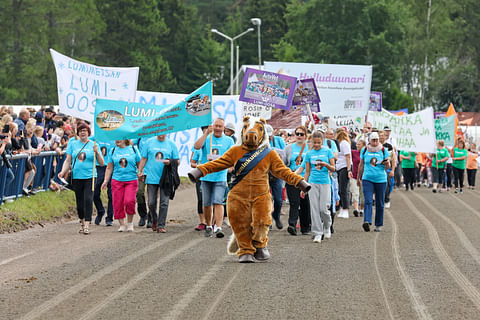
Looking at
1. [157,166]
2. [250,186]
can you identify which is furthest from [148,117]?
[250,186]

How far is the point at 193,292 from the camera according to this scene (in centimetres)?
913

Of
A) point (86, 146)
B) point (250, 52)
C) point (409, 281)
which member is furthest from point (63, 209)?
point (250, 52)

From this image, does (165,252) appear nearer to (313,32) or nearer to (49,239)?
(49,239)

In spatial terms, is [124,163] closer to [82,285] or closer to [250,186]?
[250,186]

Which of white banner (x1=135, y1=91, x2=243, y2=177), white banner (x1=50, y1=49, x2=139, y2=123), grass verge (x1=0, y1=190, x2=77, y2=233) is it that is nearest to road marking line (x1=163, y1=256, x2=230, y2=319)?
grass verge (x1=0, y1=190, x2=77, y2=233)

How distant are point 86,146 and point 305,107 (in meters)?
7.83

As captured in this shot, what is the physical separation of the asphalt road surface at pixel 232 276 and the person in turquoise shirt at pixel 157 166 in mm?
461

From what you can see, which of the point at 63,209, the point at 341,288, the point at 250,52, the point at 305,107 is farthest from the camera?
the point at 250,52

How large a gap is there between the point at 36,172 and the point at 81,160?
394 centimetres

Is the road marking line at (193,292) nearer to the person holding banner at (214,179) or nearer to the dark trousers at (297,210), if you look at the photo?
the person holding banner at (214,179)

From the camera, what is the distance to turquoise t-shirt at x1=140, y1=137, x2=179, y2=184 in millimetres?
15430

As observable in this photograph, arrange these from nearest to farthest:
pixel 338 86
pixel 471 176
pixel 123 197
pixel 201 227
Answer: pixel 123 197, pixel 201 227, pixel 338 86, pixel 471 176

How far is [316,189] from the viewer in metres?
14.4

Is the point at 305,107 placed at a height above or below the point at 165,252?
above
